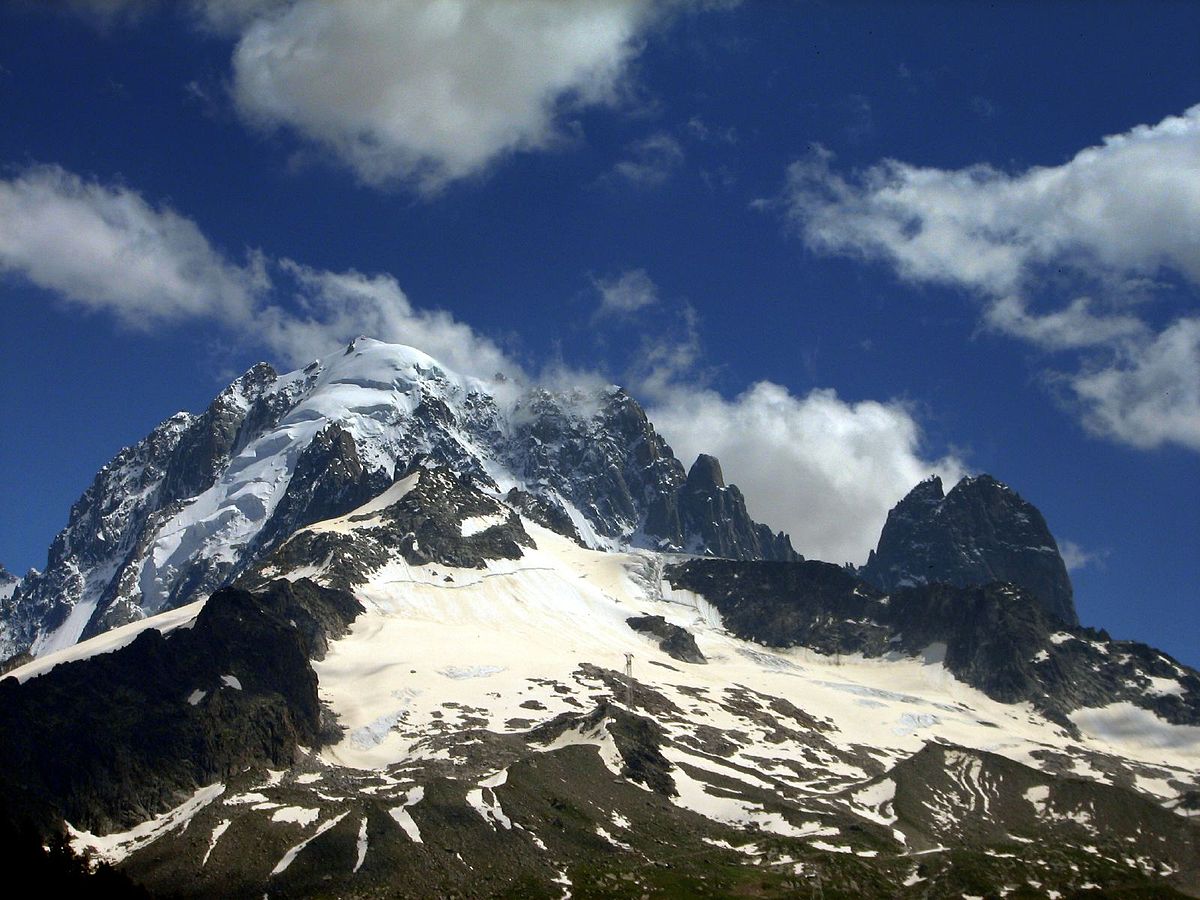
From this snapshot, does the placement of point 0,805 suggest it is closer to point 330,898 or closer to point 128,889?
point 128,889

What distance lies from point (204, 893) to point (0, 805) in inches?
1275

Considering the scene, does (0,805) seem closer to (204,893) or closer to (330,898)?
(204,893)

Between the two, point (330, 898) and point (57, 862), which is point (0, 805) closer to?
point (57, 862)

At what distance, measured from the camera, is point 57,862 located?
181m

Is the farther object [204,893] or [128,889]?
[204,893]

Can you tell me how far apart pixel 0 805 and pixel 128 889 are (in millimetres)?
32622

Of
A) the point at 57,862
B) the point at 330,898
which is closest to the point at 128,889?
the point at 57,862

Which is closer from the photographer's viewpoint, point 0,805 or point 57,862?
point 57,862

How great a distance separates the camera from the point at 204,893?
198125 millimetres

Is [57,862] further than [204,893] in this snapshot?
No

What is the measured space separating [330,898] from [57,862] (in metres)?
39.2

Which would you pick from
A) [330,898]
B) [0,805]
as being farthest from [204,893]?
[0,805]

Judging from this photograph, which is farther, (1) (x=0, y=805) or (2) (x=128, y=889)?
(1) (x=0, y=805)

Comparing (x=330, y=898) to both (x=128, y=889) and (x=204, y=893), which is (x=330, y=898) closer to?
(x=204, y=893)
